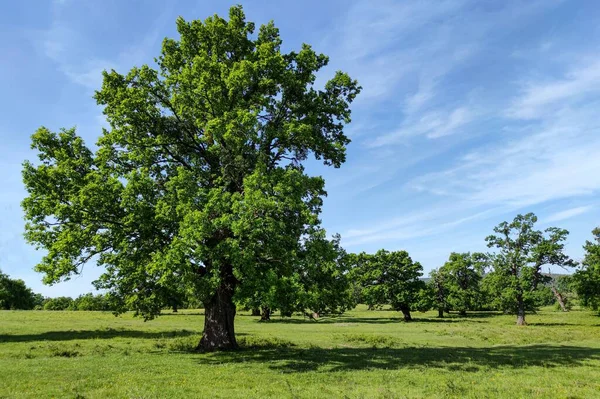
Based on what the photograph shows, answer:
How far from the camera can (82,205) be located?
989 inches

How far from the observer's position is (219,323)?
29.5 m

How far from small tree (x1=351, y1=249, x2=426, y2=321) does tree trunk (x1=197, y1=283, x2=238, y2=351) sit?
57.1m

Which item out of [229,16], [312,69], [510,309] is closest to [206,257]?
[312,69]

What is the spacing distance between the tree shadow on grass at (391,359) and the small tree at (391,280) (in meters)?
52.6

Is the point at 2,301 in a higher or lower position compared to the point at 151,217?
lower

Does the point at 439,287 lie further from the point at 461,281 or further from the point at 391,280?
the point at 391,280

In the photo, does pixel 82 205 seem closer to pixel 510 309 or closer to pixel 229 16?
pixel 229 16

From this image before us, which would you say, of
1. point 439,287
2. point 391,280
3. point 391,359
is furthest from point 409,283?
point 391,359

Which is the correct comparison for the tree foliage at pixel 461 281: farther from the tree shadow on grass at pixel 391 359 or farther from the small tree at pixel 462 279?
the tree shadow on grass at pixel 391 359

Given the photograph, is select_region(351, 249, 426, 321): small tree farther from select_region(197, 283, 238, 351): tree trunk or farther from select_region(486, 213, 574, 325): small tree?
select_region(197, 283, 238, 351): tree trunk

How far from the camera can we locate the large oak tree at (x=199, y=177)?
23.6 metres

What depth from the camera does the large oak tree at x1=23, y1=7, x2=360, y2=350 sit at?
2361cm

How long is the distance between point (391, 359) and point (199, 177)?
744 inches

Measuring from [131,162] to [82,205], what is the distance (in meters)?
5.52
